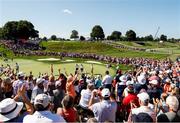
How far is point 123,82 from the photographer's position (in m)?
16.9

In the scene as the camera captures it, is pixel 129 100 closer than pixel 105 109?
No

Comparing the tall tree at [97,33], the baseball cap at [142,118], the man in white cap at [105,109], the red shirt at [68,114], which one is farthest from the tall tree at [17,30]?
the baseball cap at [142,118]

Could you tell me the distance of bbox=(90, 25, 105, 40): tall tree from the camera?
620 ft

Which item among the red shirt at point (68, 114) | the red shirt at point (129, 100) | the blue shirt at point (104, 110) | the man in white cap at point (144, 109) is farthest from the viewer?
the red shirt at point (129, 100)

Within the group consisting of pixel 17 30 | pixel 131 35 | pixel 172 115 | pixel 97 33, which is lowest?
pixel 131 35

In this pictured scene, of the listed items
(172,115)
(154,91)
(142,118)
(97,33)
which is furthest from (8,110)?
(97,33)

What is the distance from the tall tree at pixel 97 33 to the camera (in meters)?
189

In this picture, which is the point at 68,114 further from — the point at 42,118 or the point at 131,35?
the point at 131,35

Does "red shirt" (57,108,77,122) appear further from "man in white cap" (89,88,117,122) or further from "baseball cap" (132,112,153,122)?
"baseball cap" (132,112,153,122)

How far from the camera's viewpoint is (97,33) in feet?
621

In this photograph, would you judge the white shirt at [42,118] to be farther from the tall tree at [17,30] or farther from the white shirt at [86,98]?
the tall tree at [17,30]

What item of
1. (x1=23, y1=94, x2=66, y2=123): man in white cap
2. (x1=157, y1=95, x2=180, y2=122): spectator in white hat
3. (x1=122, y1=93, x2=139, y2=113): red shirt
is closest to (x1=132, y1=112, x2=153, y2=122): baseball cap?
(x1=157, y1=95, x2=180, y2=122): spectator in white hat

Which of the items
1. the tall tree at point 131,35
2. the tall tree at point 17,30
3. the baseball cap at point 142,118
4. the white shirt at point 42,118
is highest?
the white shirt at point 42,118

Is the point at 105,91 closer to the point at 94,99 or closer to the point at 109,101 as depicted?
the point at 109,101
